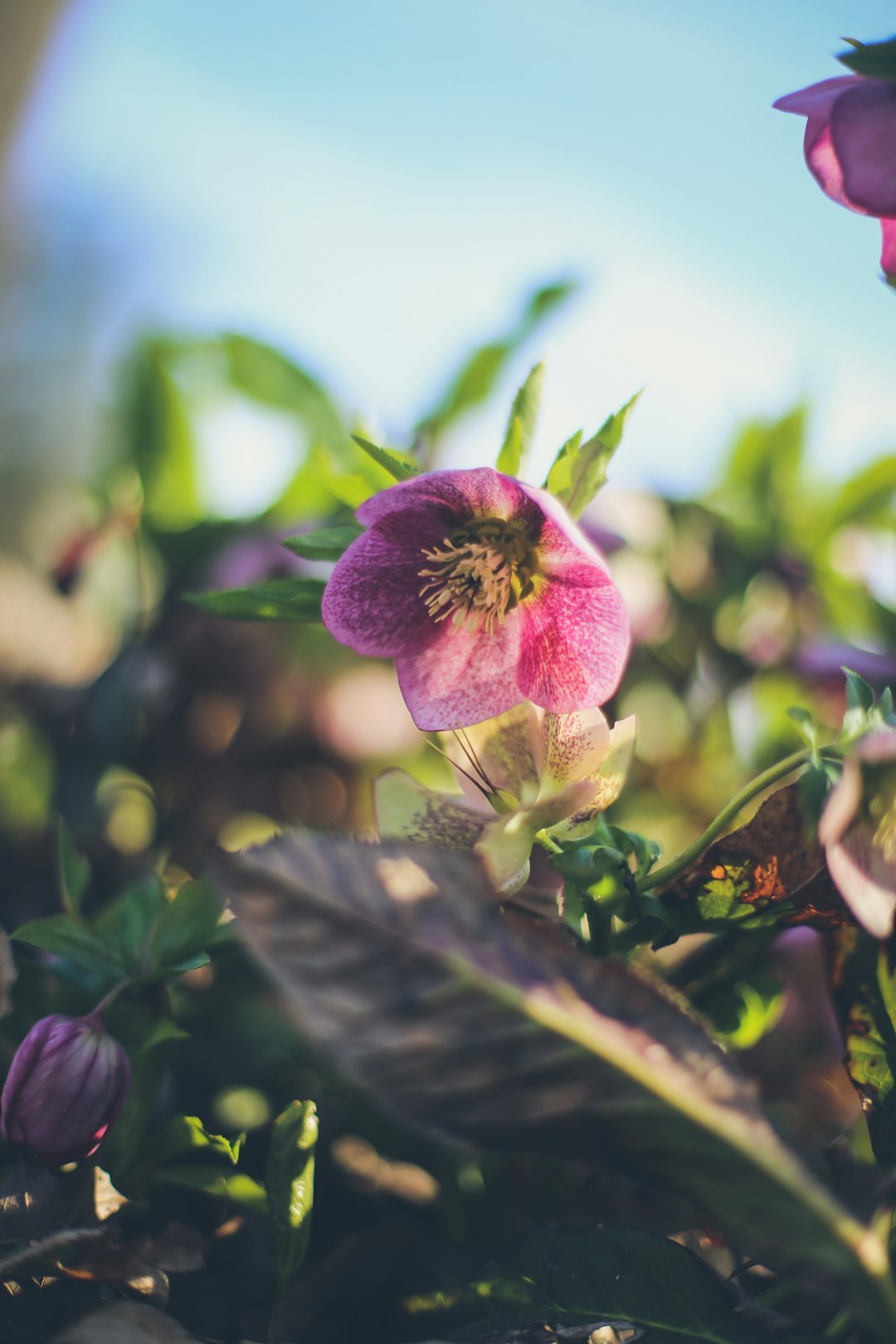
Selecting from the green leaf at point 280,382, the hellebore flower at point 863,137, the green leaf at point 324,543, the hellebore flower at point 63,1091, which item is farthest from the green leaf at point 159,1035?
the green leaf at point 280,382

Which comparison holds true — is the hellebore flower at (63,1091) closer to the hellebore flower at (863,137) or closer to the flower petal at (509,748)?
the flower petal at (509,748)

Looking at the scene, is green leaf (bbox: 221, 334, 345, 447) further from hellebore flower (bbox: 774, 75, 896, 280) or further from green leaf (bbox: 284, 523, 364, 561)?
hellebore flower (bbox: 774, 75, 896, 280)

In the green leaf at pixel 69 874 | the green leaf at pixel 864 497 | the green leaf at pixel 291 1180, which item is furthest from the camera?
the green leaf at pixel 864 497

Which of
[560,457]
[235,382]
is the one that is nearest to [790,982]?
[560,457]

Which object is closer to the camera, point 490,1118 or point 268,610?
point 490,1118

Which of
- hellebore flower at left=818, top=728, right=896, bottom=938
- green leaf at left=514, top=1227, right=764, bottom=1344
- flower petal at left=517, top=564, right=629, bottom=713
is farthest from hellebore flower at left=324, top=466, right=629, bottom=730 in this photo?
green leaf at left=514, top=1227, right=764, bottom=1344

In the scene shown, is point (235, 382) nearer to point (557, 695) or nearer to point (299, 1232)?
point (557, 695)
